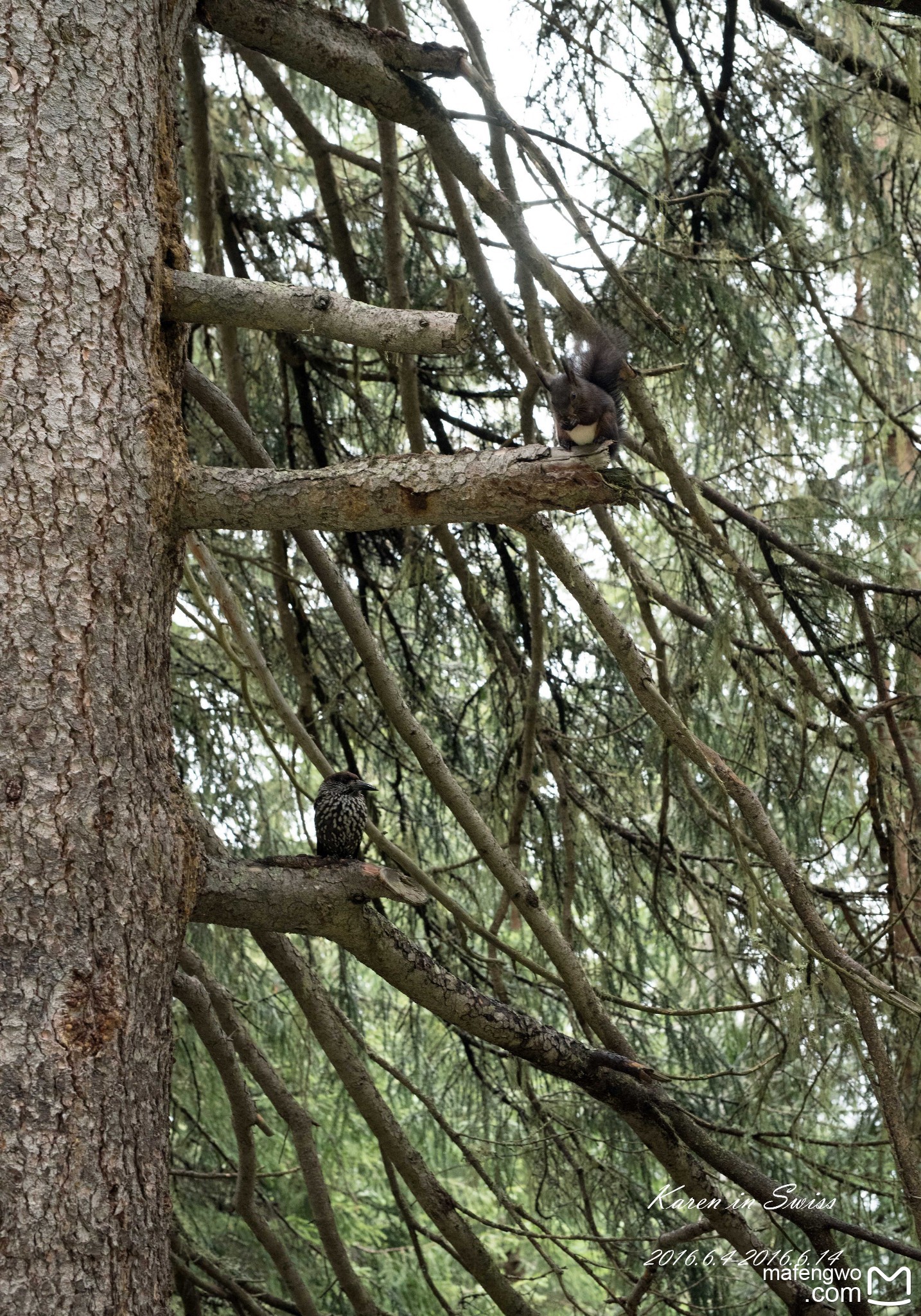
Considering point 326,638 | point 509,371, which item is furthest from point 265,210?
point 326,638

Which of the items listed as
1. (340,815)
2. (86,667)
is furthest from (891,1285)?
(86,667)

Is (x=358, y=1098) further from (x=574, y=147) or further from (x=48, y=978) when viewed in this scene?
(x=574, y=147)

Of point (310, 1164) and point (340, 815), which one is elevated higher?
point (340, 815)

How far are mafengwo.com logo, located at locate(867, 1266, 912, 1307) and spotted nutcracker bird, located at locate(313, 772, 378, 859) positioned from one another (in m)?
1.57

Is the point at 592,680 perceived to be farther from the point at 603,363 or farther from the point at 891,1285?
the point at 891,1285

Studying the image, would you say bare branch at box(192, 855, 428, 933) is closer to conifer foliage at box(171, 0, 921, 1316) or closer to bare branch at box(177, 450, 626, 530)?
conifer foliage at box(171, 0, 921, 1316)

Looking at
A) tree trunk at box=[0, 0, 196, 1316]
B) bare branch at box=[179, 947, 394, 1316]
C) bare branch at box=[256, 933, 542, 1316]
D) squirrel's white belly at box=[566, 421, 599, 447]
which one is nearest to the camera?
tree trunk at box=[0, 0, 196, 1316]

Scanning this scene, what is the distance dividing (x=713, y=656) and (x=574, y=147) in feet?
3.55

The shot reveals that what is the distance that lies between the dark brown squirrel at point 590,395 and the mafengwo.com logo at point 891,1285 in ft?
6.61

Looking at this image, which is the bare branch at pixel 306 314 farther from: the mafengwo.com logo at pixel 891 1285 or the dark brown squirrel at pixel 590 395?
the mafengwo.com logo at pixel 891 1285

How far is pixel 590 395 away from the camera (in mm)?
2115

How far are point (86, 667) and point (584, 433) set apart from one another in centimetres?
98

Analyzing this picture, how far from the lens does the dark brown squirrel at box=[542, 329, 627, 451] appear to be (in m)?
2.10

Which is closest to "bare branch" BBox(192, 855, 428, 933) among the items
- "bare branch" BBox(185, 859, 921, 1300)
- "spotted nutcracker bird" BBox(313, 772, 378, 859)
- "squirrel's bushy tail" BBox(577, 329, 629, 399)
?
"bare branch" BBox(185, 859, 921, 1300)
